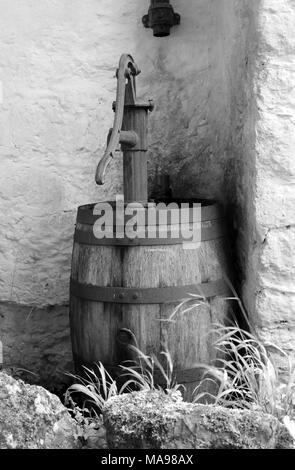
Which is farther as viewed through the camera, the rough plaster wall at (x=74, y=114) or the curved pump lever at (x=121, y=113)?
the rough plaster wall at (x=74, y=114)

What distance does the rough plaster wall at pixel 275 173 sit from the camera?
82.0 inches

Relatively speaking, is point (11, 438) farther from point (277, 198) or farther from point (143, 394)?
Result: point (277, 198)

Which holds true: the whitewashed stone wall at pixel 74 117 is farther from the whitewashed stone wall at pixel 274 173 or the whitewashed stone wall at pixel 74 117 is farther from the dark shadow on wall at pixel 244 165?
the whitewashed stone wall at pixel 274 173

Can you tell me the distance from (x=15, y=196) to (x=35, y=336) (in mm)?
614

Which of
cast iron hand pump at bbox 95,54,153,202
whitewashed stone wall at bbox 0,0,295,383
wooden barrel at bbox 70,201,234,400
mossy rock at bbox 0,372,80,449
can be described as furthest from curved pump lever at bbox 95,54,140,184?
mossy rock at bbox 0,372,80,449

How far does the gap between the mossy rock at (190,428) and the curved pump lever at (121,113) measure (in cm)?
74

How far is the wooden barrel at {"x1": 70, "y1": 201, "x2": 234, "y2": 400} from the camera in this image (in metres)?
2.10

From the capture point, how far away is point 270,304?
7.14 ft

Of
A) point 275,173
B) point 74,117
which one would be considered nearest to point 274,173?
point 275,173

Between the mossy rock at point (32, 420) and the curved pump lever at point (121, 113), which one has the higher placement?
the curved pump lever at point (121, 113)

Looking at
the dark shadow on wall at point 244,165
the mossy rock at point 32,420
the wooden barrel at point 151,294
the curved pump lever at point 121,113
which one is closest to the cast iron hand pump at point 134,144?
the curved pump lever at point 121,113

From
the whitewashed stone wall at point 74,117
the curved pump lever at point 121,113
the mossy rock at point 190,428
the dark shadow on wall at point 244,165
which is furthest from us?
the whitewashed stone wall at point 74,117

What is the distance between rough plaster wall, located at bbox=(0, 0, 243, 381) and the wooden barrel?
1.55 ft
